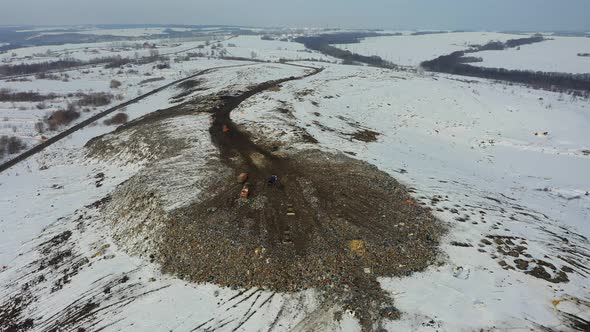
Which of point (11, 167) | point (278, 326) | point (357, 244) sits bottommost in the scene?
point (11, 167)

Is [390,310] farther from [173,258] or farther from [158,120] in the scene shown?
[158,120]

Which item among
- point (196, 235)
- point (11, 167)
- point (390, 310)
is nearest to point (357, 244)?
point (390, 310)

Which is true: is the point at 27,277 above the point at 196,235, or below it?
below

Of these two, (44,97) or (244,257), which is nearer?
(244,257)

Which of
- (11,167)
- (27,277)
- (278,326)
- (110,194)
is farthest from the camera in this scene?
(11,167)

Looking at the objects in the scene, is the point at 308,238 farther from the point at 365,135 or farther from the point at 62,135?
the point at 62,135

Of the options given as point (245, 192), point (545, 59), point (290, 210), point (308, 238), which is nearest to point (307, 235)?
point (308, 238)
